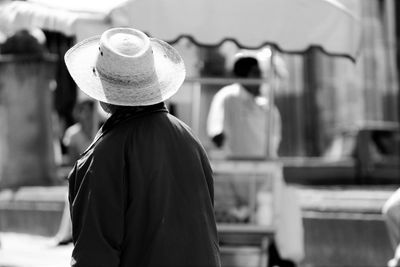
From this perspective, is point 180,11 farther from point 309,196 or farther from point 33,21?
point 309,196

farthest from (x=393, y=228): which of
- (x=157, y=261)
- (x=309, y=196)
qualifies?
(x=309, y=196)

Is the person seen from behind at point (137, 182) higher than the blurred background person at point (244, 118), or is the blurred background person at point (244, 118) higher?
the person seen from behind at point (137, 182)

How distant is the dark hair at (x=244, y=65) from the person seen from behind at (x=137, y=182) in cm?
484

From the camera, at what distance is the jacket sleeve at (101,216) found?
11.4 feet

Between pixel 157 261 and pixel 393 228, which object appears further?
pixel 393 228

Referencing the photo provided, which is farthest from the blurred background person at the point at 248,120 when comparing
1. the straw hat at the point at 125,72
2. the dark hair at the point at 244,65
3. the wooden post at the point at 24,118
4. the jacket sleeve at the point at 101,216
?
the wooden post at the point at 24,118

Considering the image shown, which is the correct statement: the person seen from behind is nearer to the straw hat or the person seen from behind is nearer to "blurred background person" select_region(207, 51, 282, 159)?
the straw hat

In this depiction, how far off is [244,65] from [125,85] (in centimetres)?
495

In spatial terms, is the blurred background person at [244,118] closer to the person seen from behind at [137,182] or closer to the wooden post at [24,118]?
the person seen from behind at [137,182]

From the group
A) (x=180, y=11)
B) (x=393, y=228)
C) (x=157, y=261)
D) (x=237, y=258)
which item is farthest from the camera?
(x=237, y=258)

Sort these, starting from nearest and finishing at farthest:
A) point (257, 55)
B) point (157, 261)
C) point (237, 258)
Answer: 1. point (157, 261)
2. point (237, 258)
3. point (257, 55)

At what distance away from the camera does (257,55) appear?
9094 millimetres

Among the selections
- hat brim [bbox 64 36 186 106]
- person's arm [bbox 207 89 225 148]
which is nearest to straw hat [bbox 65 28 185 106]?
hat brim [bbox 64 36 186 106]

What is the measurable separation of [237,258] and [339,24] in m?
2.06
